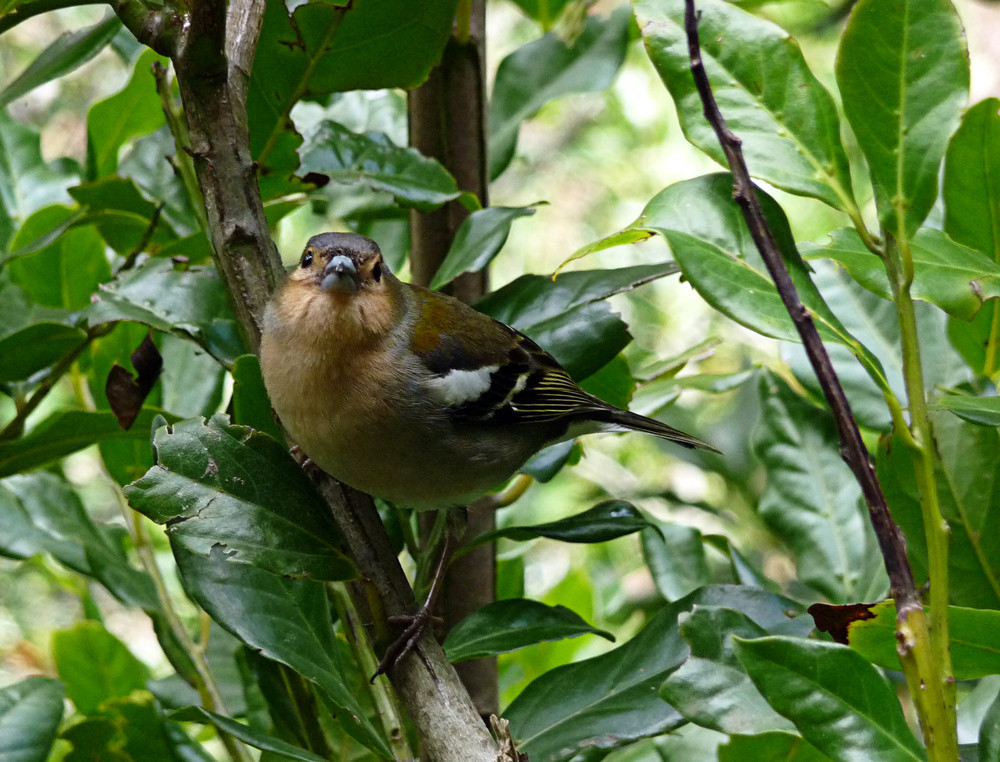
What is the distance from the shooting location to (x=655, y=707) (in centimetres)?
162

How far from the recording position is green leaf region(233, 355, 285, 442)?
171 centimetres

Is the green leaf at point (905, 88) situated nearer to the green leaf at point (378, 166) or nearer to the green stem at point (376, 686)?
the green leaf at point (378, 166)

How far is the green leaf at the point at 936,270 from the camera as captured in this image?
56.9 inches

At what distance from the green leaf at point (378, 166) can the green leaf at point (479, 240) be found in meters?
0.08

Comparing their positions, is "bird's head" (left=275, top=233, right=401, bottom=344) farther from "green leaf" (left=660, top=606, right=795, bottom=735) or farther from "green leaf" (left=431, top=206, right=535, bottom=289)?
"green leaf" (left=660, top=606, right=795, bottom=735)

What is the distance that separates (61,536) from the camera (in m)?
2.09

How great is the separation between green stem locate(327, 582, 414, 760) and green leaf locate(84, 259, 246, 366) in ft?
1.63

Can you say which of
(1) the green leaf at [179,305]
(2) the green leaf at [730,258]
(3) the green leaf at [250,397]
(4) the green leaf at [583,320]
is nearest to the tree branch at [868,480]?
(2) the green leaf at [730,258]

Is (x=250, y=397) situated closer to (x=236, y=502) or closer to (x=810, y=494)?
(x=236, y=502)

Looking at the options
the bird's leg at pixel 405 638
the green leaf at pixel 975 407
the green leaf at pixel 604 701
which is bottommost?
the green leaf at pixel 604 701

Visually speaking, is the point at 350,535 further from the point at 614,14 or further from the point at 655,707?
the point at 614,14

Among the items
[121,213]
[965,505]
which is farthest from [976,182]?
[121,213]

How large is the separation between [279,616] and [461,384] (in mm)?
921

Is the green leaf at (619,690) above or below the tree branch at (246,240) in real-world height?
below
